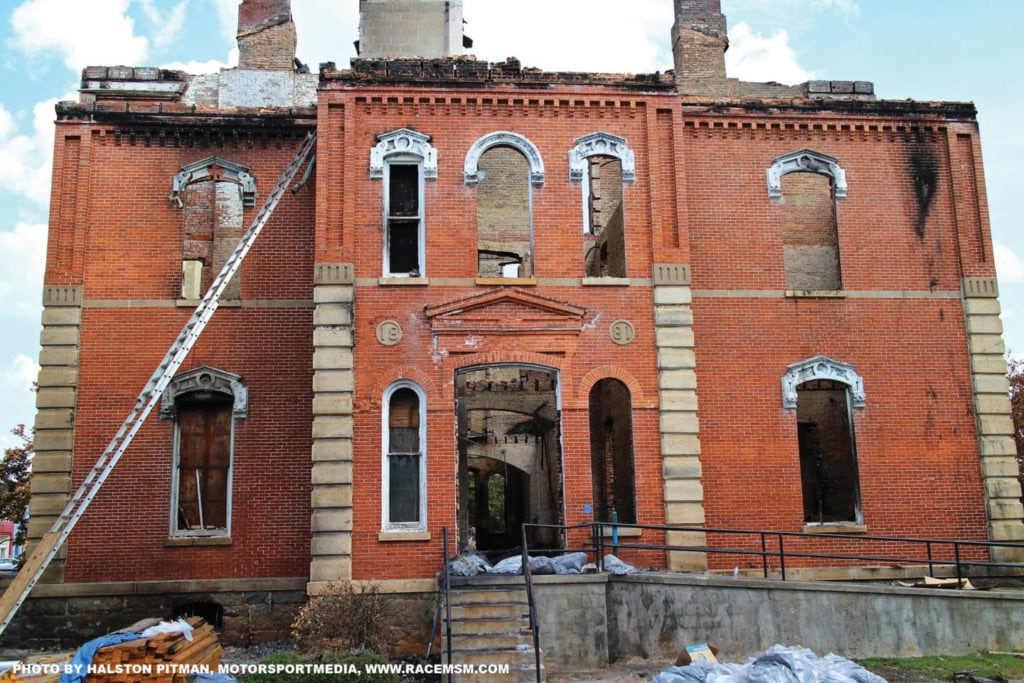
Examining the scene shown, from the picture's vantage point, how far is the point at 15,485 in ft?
92.2

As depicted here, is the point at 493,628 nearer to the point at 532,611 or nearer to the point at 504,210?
the point at 532,611

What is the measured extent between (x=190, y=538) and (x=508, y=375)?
31.2 feet

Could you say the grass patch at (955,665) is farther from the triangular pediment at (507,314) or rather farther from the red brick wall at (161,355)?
the red brick wall at (161,355)

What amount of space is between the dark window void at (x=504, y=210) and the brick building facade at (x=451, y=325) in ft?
23.2

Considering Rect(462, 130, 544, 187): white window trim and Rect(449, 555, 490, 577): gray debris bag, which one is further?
Rect(462, 130, 544, 187): white window trim

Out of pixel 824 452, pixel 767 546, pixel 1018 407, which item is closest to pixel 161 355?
pixel 767 546

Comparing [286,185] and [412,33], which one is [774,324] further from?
[412,33]

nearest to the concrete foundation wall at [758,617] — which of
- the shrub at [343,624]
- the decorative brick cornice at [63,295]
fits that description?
the shrub at [343,624]

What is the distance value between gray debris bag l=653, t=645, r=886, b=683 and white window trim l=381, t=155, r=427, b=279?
25.2 ft

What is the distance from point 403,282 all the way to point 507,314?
1799 mm

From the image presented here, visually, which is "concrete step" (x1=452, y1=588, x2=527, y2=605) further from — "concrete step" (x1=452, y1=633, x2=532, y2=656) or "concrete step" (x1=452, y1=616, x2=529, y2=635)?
"concrete step" (x1=452, y1=633, x2=532, y2=656)

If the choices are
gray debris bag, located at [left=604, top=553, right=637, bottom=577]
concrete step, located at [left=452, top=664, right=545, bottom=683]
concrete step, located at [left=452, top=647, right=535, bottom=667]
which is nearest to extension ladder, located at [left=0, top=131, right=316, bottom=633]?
concrete step, located at [left=452, top=647, right=535, bottom=667]

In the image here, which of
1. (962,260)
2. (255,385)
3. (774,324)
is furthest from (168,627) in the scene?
(962,260)

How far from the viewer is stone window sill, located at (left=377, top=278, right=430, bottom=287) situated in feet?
50.5
